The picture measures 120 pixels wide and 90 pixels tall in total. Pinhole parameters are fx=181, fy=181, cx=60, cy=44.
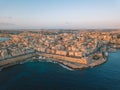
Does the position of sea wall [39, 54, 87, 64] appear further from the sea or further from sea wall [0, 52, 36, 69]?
sea wall [0, 52, 36, 69]

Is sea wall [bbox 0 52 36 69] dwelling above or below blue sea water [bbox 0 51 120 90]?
above

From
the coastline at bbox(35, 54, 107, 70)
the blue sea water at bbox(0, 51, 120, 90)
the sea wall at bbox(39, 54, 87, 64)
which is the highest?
the sea wall at bbox(39, 54, 87, 64)

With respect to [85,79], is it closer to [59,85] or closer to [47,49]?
[59,85]

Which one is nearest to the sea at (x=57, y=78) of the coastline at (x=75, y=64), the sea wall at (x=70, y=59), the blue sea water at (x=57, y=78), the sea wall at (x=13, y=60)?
the blue sea water at (x=57, y=78)

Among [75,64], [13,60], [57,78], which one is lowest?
[57,78]

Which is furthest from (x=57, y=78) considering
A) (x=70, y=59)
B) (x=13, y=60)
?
(x=13, y=60)

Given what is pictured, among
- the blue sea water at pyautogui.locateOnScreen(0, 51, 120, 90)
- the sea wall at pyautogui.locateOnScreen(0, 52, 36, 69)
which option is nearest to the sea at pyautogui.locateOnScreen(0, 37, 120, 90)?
the blue sea water at pyautogui.locateOnScreen(0, 51, 120, 90)

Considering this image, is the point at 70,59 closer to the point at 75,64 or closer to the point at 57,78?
the point at 75,64

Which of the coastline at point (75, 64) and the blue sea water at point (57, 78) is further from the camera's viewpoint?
the coastline at point (75, 64)

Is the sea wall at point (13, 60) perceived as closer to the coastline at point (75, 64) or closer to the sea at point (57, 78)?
Answer: the sea at point (57, 78)
